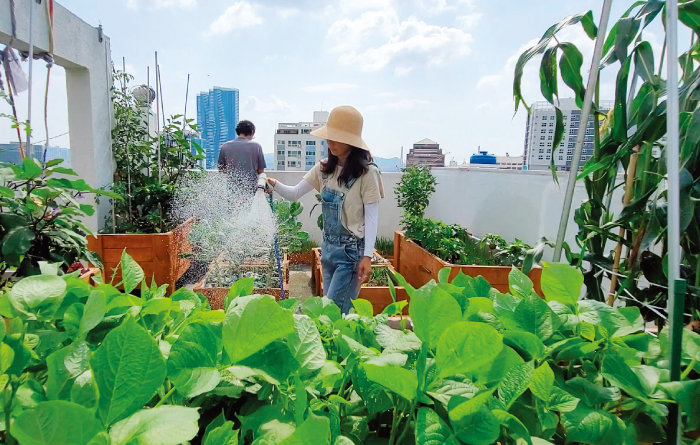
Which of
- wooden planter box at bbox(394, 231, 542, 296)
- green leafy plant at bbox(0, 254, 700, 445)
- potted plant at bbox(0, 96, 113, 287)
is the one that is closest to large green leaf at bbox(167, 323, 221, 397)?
green leafy plant at bbox(0, 254, 700, 445)

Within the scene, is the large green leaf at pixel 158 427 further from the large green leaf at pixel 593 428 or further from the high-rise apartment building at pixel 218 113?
the high-rise apartment building at pixel 218 113

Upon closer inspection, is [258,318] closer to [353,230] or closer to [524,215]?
[353,230]

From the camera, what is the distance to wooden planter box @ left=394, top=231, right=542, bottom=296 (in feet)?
9.69

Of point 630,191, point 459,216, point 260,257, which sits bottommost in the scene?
point 260,257

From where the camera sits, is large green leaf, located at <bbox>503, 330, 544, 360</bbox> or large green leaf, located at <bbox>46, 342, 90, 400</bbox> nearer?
large green leaf, located at <bbox>46, 342, 90, 400</bbox>

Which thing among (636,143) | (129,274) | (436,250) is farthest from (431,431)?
(436,250)

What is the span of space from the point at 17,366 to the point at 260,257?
12.3 ft

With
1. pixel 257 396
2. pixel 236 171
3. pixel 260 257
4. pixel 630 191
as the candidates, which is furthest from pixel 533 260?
pixel 236 171

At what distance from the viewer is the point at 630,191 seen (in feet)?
3.77

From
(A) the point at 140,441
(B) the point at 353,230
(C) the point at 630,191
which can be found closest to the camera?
(A) the point at 140,441

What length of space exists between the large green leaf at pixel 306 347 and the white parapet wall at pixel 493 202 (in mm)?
1954

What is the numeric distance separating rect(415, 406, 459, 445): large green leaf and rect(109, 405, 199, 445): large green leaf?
0.16 m

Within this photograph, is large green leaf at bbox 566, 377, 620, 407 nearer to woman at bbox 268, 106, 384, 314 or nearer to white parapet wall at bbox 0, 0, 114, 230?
woman at bbox 268, 106, 384, 314

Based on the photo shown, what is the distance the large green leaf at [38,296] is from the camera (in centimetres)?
46
